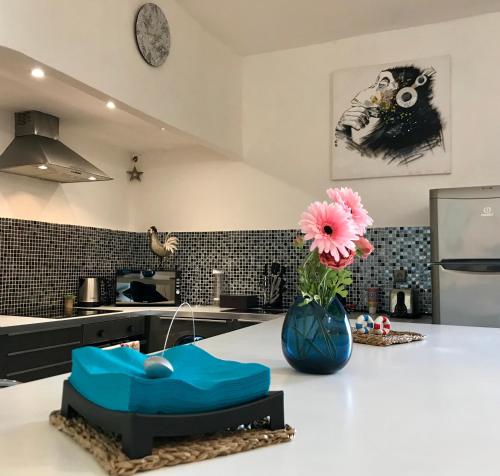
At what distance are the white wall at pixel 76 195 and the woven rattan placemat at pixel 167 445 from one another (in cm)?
300

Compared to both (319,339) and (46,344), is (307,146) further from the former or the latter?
(319,339)

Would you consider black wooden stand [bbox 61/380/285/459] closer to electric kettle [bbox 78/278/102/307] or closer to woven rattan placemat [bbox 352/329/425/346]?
woven rattan placemat [bbox 352/329/425/346]

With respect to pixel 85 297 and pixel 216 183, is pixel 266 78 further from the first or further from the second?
pixel 85 297

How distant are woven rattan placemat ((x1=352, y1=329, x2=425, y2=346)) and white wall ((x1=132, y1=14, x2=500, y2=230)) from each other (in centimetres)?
197

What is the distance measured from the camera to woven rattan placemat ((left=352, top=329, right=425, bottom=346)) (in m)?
1.78

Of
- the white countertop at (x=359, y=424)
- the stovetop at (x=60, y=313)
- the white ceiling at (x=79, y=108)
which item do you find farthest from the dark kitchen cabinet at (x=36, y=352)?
the white countertop at (x=359, y=424)

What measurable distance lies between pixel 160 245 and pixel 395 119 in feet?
6.89

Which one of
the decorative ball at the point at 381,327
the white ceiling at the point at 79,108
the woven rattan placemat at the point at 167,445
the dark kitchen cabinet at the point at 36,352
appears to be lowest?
the dark kitchen cabinet at the point at 36,352

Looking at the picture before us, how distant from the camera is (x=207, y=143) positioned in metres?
3.74

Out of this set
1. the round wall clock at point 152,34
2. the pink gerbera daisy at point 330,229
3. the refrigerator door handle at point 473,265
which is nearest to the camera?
the pink gerbera daisy at point 330,229

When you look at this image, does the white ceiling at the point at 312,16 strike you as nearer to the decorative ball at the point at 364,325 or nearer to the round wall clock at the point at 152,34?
the round wall clock at the point at 152,34

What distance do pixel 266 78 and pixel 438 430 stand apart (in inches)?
147

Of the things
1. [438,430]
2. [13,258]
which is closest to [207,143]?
[13,258]

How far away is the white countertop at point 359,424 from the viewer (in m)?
0.71
